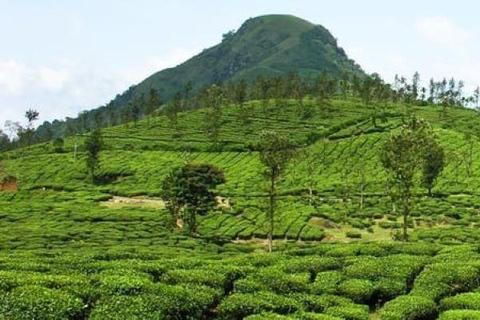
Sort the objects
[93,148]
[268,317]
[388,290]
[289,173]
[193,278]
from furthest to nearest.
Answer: [93,148], [289,173], [388,290], [193,278], [268,317]

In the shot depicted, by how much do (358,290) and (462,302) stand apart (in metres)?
3.99

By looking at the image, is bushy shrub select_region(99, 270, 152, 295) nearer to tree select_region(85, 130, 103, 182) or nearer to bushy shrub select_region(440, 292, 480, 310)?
bushy shrub select_region(440, 292, 480, 310)

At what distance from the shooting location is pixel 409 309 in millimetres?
21875

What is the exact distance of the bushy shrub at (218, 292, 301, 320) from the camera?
68.7ft

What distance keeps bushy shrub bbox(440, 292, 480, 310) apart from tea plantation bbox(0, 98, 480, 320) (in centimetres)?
6

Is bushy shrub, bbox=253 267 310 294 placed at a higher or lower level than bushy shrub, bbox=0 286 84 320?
lower

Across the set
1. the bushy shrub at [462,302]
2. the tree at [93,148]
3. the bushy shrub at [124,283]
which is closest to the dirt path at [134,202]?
the tree at [93,148]

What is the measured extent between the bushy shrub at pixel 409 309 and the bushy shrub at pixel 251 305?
135 inches

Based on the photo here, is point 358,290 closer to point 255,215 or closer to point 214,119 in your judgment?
point 255,215

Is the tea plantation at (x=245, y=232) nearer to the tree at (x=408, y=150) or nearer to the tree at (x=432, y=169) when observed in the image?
the tree at (x=432, y=169)

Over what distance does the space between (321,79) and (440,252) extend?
15584 centimetres

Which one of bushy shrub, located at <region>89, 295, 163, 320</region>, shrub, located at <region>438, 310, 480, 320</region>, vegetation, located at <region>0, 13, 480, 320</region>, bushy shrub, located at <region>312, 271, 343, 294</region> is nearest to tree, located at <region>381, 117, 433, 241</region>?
vegetation, located at <region>0, 13, 480, 320</region>

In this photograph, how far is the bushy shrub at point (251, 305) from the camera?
68.7 ft

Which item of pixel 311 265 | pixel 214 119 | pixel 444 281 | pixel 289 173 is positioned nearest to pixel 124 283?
pixel 311 265
